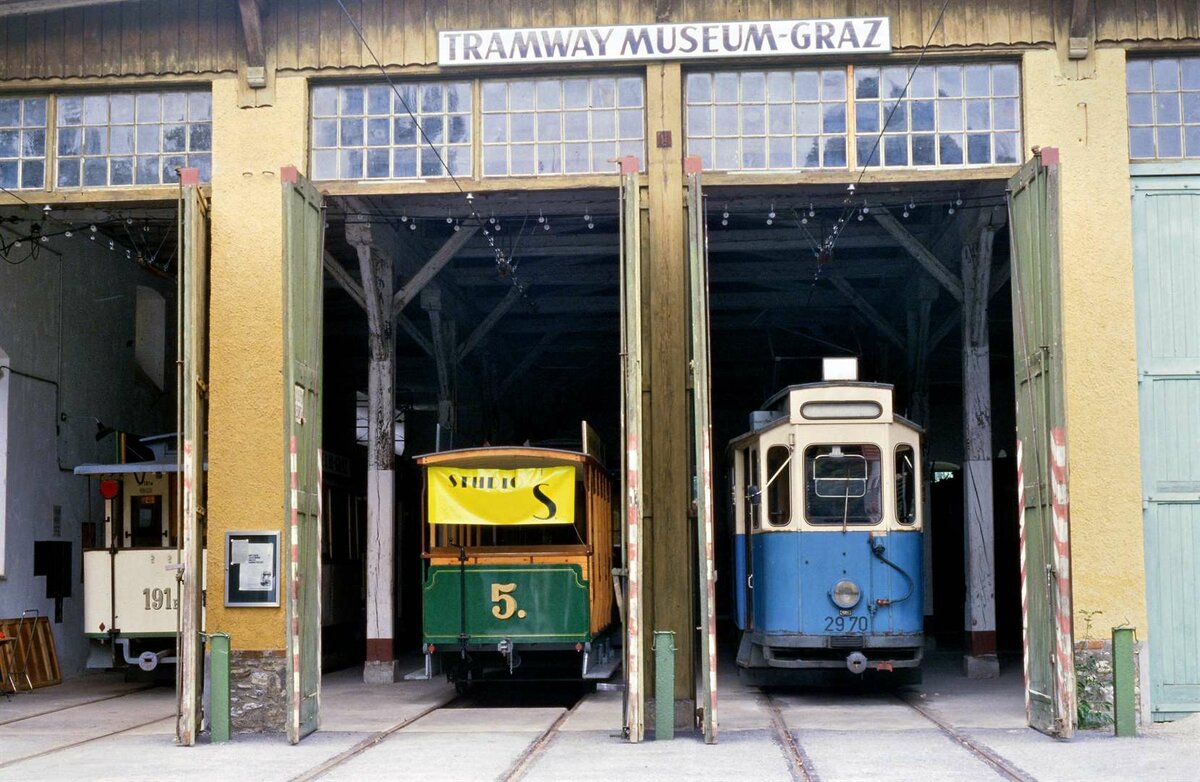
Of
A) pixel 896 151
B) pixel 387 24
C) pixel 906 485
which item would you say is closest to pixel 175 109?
pixel 387 24

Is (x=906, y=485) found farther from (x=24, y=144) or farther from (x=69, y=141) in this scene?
(x=24, y=144)

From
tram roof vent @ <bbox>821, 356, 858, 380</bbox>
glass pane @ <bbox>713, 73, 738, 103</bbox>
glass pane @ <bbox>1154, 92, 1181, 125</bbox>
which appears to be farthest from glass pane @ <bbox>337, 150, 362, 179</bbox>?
glass pane @ <bbox>1154, 92, 1181, 125</bbox>

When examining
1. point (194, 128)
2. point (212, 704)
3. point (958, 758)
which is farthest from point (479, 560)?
point (958, 758)

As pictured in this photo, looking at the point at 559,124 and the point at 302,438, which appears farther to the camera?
the point at 559,124

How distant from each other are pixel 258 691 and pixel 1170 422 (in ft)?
26.0

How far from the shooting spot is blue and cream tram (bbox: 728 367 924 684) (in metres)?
14.7

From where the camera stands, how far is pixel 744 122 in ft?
42.7

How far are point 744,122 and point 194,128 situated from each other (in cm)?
486

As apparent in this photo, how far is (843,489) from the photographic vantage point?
14.9m

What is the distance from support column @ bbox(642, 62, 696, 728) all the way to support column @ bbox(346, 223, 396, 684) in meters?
5.24

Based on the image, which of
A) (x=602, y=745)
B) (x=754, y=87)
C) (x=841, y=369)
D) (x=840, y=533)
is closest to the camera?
(x=602, y=745)

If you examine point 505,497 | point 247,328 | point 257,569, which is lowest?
point 257,569

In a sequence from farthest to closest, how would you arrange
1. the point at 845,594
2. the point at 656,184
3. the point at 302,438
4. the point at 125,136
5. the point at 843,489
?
the point at 843,489
the point at 845,594
the point at 125,136
the point at 656,184
the point at 302,438

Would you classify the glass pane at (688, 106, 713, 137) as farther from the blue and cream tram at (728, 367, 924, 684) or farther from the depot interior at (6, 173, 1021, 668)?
the blue and cream tram at (728, 367, 924, 684)
